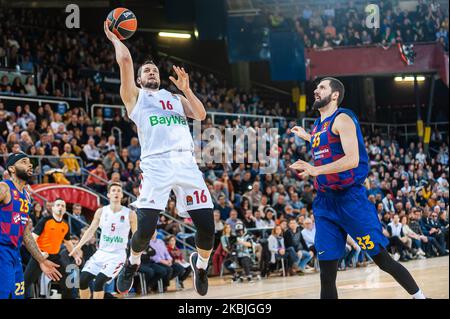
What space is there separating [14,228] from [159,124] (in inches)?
69.7

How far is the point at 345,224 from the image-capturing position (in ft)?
22.1

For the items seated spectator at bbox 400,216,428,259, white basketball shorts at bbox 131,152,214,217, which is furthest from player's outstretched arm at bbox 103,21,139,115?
seated spectator at bbox 400,216,428,259

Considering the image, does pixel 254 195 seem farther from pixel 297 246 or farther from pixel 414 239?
pixel 414 239

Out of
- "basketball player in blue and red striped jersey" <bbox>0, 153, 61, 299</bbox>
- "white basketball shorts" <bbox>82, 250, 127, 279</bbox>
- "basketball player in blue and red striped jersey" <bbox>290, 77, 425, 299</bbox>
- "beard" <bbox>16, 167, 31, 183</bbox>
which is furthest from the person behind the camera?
"white basketball shorts" <bbox>82, 250, 127, 279</bbox>

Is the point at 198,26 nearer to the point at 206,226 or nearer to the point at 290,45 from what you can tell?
the point at 290,45

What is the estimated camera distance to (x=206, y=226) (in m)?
7.33

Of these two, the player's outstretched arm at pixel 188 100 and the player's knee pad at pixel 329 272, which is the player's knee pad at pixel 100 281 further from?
the player's knee pad at pixel 329 272

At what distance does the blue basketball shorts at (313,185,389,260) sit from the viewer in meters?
6.68

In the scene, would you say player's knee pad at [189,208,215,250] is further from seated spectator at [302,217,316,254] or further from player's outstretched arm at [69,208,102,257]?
seated spectator at [302,217,316,254]

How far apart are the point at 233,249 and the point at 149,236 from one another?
971cm

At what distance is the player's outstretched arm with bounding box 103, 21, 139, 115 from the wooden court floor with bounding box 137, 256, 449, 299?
5955mm

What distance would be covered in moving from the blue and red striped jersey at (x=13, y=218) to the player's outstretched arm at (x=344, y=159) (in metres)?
2.83
